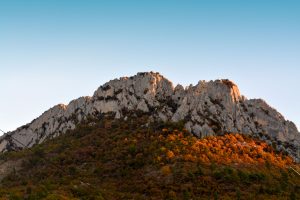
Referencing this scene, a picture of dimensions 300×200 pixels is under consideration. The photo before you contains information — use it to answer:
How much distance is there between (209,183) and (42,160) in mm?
64674

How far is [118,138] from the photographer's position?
154m

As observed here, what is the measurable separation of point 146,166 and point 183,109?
3299 centimetres

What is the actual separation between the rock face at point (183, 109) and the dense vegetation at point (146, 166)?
5909 millimetres

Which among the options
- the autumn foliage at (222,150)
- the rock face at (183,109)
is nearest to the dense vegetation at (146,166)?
the autumn foliage at (222,150)

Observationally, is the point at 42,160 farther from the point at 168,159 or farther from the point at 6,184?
the point at 168,159

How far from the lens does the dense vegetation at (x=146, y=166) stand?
109375 millimetres

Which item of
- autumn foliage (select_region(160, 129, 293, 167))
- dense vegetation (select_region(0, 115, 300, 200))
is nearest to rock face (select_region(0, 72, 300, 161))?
autumn foliage (select_region(160, 129, 293, 167))

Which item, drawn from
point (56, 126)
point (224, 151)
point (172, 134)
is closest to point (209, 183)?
point (224, 151)

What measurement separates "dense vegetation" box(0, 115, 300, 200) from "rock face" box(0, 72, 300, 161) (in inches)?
233

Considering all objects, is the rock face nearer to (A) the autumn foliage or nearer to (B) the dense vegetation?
(A) the autumn foliage

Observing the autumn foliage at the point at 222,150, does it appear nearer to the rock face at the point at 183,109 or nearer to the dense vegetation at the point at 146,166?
the dense vegetation at the point at 146,166

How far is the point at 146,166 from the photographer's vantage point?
129375mm

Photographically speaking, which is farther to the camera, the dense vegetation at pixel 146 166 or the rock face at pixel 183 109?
the rock face at pixel 183 109

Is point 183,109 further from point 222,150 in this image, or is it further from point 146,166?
point 146,166
